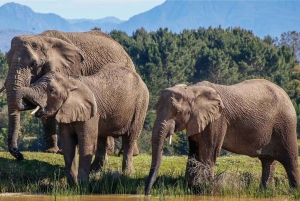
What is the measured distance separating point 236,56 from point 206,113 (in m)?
81.5

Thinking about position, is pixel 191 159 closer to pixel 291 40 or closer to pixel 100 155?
pixel 100 155

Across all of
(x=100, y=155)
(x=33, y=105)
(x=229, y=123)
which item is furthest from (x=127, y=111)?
(x=33, y=105)

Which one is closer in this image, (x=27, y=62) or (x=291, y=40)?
(x=27, y=62)

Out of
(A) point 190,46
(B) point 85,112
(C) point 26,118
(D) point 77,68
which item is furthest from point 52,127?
(A) point 190,46

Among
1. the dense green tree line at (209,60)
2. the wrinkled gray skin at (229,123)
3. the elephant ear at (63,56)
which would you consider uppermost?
the elephant ear at (63,56)

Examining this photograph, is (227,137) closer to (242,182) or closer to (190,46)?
(242,182)

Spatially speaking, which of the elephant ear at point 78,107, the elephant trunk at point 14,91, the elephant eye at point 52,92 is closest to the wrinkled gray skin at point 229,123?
the elephant ear at point 78,107

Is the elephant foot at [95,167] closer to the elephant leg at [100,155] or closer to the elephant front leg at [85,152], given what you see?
the elephant leg at [100,155]

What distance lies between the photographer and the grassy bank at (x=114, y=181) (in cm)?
1545

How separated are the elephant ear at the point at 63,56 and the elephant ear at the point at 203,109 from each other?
12.0 feet

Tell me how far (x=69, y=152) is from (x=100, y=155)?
182 cm

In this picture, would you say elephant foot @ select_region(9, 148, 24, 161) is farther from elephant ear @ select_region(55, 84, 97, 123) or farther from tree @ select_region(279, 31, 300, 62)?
tree @ select_region(279, 31, 300, 62)

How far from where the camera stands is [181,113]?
48.7 feet

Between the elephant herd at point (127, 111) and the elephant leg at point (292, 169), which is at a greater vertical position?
the elephant herd at point (127, 111)
